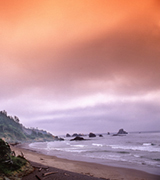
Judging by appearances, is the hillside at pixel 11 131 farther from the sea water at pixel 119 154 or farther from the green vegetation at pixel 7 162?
the green vegetation at pixel 7 162

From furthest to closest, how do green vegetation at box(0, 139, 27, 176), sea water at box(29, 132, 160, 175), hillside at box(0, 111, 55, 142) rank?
1. hillside at box(0, 111, 55, 142)
2. sea water at box(29, 132, 160, 175)
3. green vegetation at box(0, 139, 27, 176)

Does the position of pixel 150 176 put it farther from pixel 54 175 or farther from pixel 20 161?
pixel 20 161

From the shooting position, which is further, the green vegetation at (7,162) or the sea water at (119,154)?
the sea water at (119,154)

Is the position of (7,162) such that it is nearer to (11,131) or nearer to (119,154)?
(119,154)

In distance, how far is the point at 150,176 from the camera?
54.7 ft

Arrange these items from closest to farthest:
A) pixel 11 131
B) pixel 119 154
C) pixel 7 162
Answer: pixel 7 162
pixel 119 154
pixel 11 131

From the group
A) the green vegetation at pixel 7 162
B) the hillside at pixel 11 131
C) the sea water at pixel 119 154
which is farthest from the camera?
the hillside at pixel 11 131

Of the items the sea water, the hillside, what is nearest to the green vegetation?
the sea water

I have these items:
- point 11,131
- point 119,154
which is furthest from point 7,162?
point 11,131

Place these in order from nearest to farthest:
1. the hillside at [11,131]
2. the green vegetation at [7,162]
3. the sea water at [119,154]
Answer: the green vegetation at [7,162], the sea water at [119,154], the hillside at [11,131]

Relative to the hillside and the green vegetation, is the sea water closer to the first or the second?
the green vegetation

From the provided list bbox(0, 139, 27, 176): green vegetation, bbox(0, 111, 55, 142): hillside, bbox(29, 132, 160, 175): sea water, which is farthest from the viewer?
bbox(0, 111, 55, 142): hillside

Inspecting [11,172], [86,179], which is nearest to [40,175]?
[11,172]

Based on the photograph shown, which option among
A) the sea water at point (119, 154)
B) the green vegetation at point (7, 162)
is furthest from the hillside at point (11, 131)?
the green vegetation at point (7, 162)
